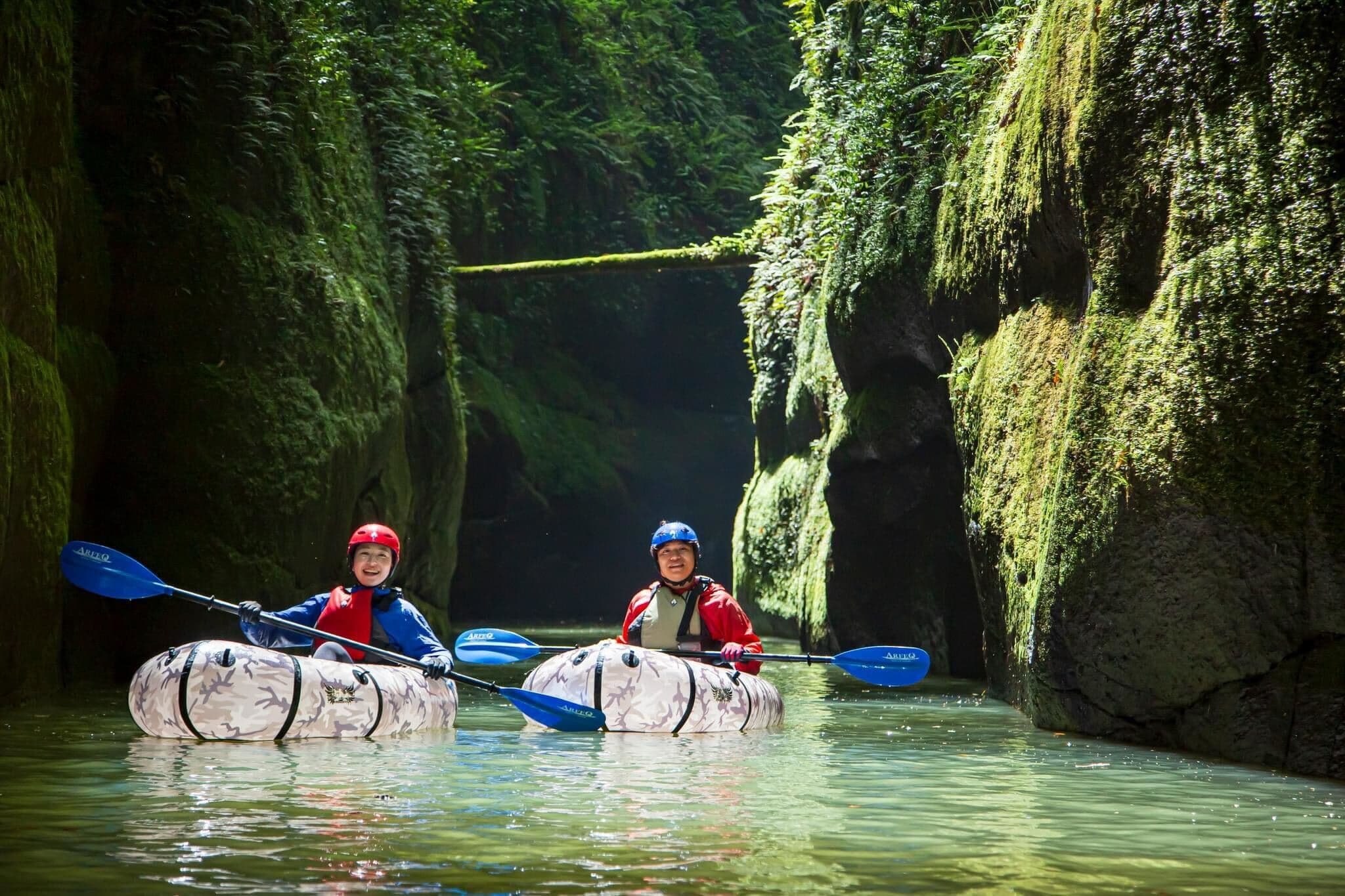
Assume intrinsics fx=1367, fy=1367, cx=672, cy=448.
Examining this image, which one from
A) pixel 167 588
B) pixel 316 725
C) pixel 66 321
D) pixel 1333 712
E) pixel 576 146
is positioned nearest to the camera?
pixel 1333 712

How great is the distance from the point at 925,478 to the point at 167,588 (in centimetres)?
782

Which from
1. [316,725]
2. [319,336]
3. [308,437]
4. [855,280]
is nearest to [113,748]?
[316,725]

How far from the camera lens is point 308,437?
41.2ft

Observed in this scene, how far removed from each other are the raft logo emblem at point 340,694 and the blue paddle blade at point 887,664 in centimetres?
329

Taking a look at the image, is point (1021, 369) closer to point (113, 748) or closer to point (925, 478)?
point (925, 478)

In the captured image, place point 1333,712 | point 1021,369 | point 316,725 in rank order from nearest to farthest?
point 1333,712
point 316,725
point 1021,369

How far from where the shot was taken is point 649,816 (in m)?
5.06

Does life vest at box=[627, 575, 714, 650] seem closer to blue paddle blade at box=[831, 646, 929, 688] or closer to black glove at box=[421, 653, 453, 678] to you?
blue paddle blade at box=[831, 646, 929, 688]

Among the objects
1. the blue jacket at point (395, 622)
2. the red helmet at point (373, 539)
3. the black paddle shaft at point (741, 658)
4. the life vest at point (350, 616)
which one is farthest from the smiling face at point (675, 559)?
the life vest at point (350, 616)

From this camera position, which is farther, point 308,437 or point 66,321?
point 308,437

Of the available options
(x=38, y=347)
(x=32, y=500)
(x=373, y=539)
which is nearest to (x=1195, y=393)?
(x=373, y=539)

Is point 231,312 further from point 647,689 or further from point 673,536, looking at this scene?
point 647,689

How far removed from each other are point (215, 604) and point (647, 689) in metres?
2.59

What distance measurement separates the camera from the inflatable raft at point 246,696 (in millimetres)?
7348
